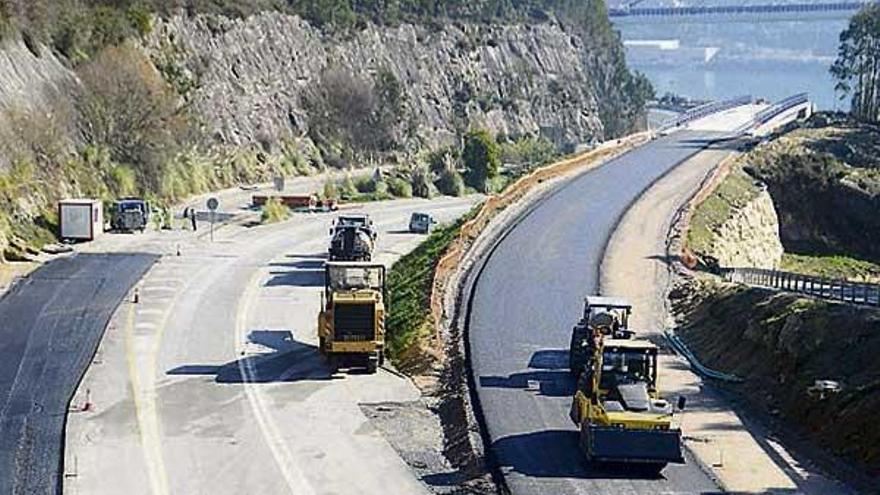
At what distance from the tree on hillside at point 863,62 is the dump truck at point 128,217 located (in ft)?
216

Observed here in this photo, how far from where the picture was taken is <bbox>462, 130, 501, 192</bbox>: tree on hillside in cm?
9538

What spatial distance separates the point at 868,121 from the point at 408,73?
3955 centimetres

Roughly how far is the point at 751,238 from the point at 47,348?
3986 centimetres

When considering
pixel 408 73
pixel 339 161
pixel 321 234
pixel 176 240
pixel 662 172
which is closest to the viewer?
pixel 176 240

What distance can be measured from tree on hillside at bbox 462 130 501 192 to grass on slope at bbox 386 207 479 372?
117 feet

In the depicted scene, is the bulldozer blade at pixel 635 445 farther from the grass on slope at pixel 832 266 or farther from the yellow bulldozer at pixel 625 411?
the grass on slope at pixel 832 266

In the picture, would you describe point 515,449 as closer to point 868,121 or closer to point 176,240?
point 176,240

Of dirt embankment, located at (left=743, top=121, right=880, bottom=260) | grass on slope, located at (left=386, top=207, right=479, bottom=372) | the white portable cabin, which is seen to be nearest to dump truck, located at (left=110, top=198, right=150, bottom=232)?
the white portable cabin

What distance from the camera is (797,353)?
31906 mm

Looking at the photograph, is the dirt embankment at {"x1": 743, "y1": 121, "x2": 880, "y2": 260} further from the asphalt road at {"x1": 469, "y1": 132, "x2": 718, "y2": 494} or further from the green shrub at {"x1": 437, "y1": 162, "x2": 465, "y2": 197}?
the green shrub at {"x1": 437, "y1": 162, "x2": 465, "y2": 197}

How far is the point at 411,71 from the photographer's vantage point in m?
120

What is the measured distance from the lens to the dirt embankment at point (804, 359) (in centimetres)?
2764

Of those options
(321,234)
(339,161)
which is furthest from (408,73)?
(321,234)

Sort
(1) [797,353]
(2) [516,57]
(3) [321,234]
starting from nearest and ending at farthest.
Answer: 1. (1) [797,353]
2. (3) [321,234]
3. (2) [516,57]
